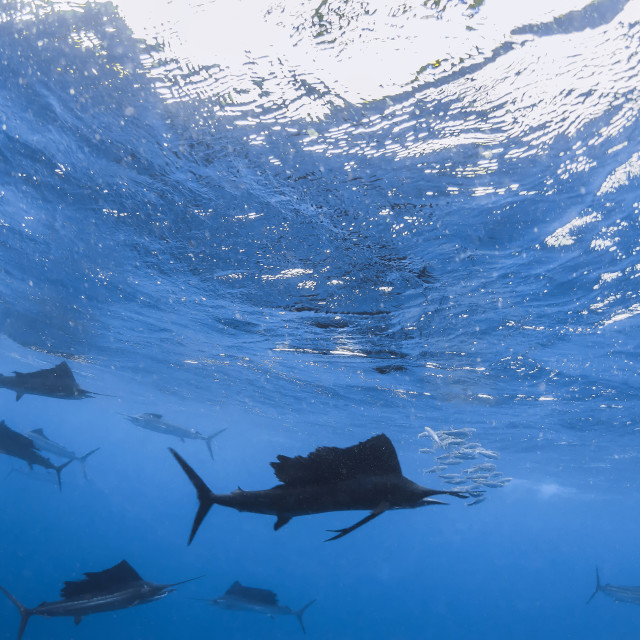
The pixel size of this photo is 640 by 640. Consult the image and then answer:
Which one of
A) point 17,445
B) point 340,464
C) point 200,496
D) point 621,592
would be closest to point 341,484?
point 340,464

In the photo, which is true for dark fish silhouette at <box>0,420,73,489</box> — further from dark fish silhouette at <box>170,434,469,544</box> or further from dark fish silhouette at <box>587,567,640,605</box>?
dark fish silhouette at <box>587,567,640,605</box>

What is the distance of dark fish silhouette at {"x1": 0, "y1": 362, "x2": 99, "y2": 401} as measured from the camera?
8.93 meters

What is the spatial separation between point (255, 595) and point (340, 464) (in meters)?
14.3

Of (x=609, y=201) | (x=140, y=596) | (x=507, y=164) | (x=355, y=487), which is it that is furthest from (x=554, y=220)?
(x=140, y=596)

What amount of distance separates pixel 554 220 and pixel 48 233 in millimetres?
12351

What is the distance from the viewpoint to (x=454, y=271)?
9.71 meters

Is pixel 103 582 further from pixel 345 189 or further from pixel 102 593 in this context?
pixel 345 189

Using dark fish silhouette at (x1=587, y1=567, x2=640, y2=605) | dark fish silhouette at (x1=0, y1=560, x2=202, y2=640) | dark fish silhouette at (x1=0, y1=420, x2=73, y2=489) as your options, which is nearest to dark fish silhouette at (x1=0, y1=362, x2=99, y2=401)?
dark fish silhouette at (x1=0, y1=420, x2=73, y2=489)

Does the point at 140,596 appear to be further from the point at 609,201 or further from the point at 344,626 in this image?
the point at 344,626

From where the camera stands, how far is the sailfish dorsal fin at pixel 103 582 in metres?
8.70

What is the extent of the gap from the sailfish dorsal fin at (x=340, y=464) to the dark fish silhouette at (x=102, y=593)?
7.26 m

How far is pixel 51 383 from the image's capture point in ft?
30.7

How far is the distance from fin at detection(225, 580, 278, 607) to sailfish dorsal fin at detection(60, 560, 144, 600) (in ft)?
22.5

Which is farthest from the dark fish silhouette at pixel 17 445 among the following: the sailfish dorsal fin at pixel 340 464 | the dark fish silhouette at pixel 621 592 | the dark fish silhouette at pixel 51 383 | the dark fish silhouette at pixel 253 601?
the dark fish silhouette at pixel 621 592
